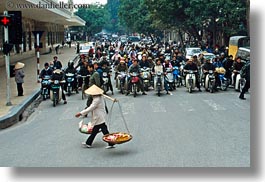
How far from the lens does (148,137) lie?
34.3 ft

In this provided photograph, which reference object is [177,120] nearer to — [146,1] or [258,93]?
[258,93]

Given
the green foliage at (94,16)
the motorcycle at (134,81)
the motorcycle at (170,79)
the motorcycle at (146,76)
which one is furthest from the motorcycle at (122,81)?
the green foliage at (94,16)

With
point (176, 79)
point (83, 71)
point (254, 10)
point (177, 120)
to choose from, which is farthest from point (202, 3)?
point (254, 10)

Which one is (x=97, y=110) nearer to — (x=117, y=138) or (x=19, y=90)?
(x=117, y=138)

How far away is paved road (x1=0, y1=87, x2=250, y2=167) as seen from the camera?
861cm

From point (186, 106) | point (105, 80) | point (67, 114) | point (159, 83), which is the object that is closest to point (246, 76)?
point (186, 106)

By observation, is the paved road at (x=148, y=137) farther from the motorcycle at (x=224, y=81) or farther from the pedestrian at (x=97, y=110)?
the motorcycle at (x=224, y=81)

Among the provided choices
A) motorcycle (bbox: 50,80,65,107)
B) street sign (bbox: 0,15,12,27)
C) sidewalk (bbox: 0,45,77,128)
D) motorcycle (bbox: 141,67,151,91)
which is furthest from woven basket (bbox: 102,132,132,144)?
motorcycle (bbox: 141,67,151,91)

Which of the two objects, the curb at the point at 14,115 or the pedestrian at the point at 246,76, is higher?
the pedestrian at the point at 246,76

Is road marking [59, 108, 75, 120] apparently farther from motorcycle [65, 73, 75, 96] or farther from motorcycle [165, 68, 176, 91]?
motorcycle [165, 68, 176, 91]

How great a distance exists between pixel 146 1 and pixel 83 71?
21.8 metres

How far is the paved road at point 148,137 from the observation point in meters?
8.61

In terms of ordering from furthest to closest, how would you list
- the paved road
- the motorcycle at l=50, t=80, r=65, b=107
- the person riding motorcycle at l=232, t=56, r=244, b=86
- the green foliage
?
the person riding motorcycle at l=232, t=56, r=244, b=86
the motorcycle at l=50, t=80, r=65, b=107
the green foliage
the paved road

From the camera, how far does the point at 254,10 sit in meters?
8.16
